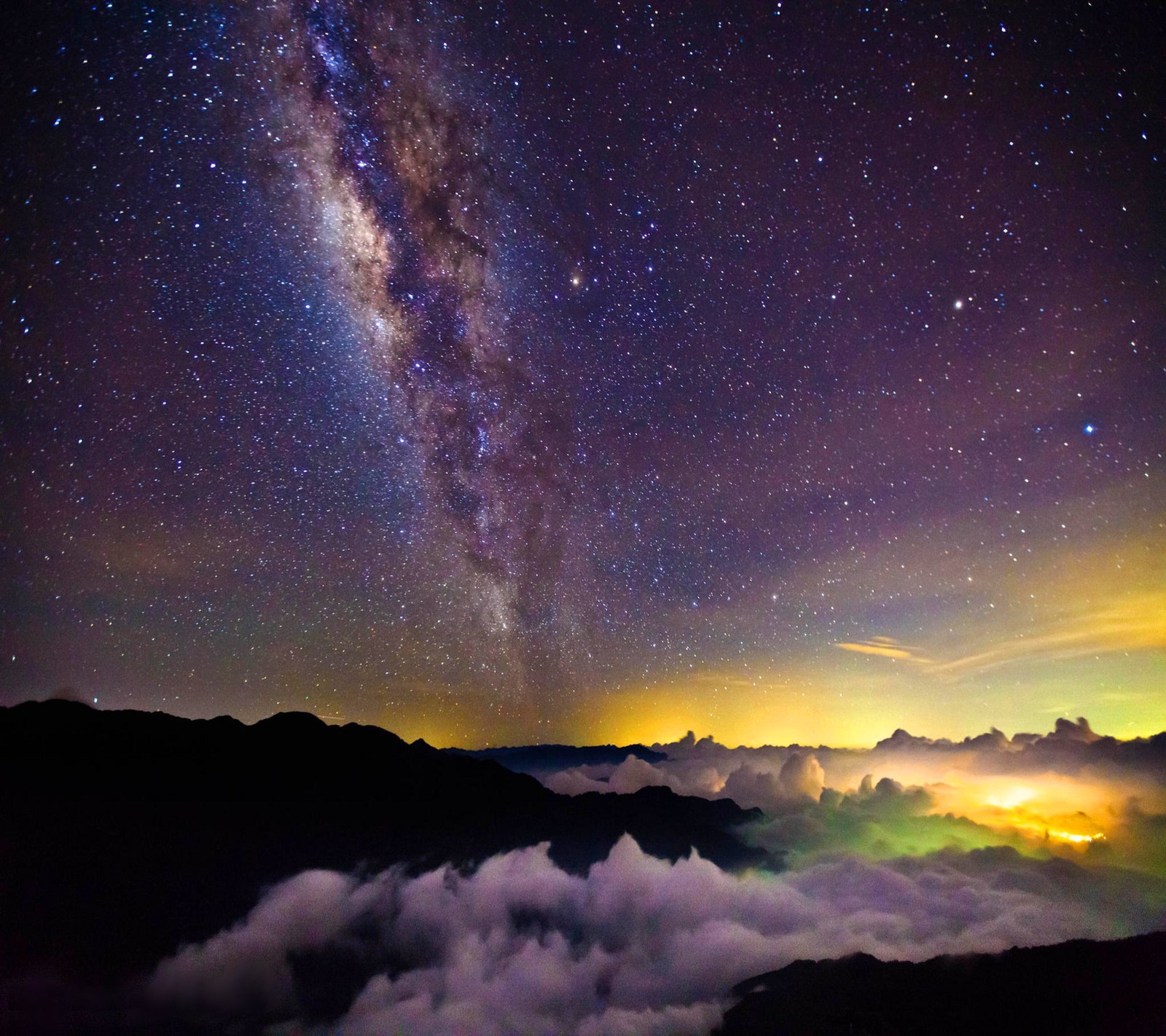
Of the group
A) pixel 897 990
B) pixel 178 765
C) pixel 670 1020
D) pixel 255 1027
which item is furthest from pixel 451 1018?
pixel 897 990

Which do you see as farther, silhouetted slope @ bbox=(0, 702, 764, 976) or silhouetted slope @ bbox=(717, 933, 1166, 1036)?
silhouetted slope @ bbox=(0, 702, 764, 976)

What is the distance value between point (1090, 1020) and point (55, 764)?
29519cm

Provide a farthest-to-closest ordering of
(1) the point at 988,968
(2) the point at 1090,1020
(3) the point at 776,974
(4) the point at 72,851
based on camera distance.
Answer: (3) the point at 776,974
(1) the point at 988,968
(4) the point at 72,851
(2) the point at 1090,1020

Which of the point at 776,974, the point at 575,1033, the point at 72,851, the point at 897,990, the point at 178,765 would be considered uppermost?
the point at 178,765

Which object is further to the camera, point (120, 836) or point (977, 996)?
point (120, 836)

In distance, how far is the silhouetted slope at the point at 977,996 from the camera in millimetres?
135875

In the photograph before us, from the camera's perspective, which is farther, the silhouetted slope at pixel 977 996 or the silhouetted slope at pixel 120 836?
the silhouetted slope at pixel 120 836

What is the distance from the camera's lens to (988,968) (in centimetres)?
17175

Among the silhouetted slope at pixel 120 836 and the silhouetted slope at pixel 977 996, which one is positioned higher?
the silhouetted slope at pixel 120 836

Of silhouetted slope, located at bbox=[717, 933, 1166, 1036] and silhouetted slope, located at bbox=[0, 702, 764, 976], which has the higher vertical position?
silhouetted slope, located at bbox=[0, 702, 764, 976]

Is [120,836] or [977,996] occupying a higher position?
[120,836]

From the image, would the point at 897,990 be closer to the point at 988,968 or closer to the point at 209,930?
the point at 988,968

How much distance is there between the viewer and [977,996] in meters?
155

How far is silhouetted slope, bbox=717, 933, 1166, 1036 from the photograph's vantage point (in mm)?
135875
